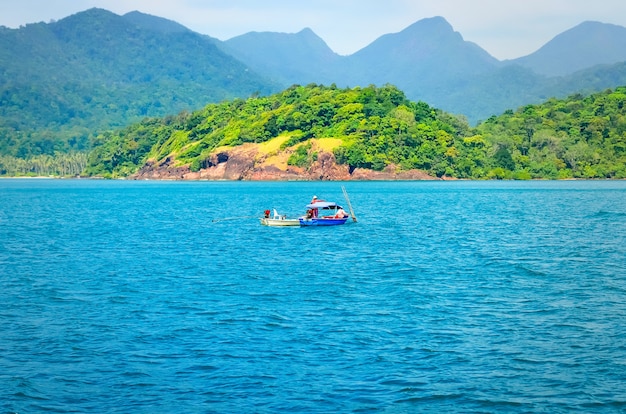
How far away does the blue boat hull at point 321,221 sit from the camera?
7500cm

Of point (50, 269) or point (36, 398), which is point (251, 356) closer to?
point (36, 398)

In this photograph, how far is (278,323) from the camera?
30078 mm

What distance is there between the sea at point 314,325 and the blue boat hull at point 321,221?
40.7ft

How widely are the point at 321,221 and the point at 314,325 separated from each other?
1806 inches

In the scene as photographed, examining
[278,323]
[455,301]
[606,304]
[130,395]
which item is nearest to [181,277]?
[278,323]

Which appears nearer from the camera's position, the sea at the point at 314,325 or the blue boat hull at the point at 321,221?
the sea at the point at 314,325

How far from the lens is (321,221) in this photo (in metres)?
75.5

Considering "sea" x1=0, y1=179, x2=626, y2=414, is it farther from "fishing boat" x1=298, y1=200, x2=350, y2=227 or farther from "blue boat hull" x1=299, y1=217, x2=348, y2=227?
"fishing boat" x1=298, y1=200, x2=350, y2=227

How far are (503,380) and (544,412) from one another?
2652 millimetres

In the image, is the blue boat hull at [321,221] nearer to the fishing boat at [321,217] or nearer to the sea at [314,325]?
the fishing boat at [321,217]

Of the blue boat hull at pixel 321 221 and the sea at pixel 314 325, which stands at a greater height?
the blue boat hull at pixel 321 221

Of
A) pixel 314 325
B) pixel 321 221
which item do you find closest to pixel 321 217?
pixel 321 221

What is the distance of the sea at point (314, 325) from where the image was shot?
21.7 metres

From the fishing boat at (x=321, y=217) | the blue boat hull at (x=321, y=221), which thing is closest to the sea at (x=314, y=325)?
the blue boat hull at (x=321, y=221)
